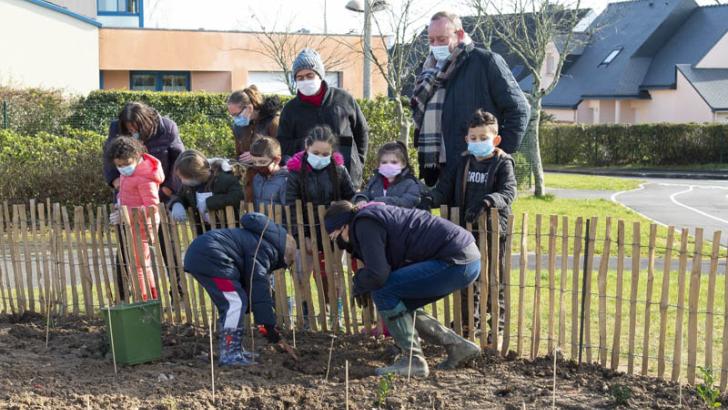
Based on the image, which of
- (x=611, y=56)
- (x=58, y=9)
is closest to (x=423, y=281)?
(x=58, y=9)

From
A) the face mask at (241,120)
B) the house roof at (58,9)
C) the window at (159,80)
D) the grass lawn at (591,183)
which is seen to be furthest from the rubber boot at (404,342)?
the window at (159,80)

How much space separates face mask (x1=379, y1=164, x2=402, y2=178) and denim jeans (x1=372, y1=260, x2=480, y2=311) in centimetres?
94

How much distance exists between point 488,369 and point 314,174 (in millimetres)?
1784

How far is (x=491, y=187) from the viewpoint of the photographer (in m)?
5.77

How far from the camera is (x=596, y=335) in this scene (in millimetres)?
6812

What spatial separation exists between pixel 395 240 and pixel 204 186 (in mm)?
2061

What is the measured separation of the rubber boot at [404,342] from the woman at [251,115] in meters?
2.22

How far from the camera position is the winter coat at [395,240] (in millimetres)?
5008

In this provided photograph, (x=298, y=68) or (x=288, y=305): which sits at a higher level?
(x=298, y=68)

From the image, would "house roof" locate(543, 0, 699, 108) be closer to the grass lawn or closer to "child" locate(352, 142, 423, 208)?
the grass lawn

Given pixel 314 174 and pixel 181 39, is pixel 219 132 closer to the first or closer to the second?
pixel 314 174

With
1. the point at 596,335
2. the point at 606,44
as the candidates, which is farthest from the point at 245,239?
the point at 606,44

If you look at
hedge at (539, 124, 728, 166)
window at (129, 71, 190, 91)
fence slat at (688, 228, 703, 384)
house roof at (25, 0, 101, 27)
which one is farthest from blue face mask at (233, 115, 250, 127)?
hedge at (539, 124, 728, 166)

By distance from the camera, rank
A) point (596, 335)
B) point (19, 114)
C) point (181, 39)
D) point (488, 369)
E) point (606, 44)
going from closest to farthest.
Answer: point (488, 369), point (596, 335), point (19, 114), point (181, 39), point (606, 44)
